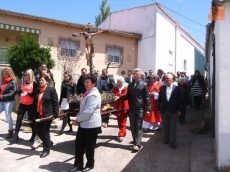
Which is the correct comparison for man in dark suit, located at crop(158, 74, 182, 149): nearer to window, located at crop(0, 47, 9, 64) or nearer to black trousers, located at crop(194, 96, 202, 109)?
black trousers, located at crop(194, 96, 202, 109)

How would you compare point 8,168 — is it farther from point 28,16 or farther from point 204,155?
point 28,16

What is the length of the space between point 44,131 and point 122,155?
164cm

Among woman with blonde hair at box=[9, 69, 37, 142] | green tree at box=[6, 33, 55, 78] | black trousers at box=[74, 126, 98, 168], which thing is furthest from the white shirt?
green tree at box=[6, 33, 55, 78]

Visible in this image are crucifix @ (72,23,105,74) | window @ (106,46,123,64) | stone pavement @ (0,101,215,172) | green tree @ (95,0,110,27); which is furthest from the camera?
green tree @ (95,0,110,27)

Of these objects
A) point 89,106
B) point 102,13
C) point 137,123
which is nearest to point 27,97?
point 89,106

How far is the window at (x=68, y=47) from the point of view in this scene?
16828 mm

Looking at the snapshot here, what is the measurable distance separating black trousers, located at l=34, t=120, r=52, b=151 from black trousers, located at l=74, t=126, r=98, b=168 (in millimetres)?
1072

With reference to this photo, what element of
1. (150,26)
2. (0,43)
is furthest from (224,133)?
(150,26)

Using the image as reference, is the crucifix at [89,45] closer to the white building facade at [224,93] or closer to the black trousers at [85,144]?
the black trousers at [85,144]

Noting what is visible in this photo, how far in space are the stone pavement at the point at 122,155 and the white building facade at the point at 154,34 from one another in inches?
492

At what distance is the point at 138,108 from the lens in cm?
657

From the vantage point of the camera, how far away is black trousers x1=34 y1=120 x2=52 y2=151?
243 inches

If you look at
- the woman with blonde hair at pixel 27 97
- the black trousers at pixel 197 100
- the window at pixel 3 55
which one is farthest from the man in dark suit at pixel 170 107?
the window at pixel 3 55

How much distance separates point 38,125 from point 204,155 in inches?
131
